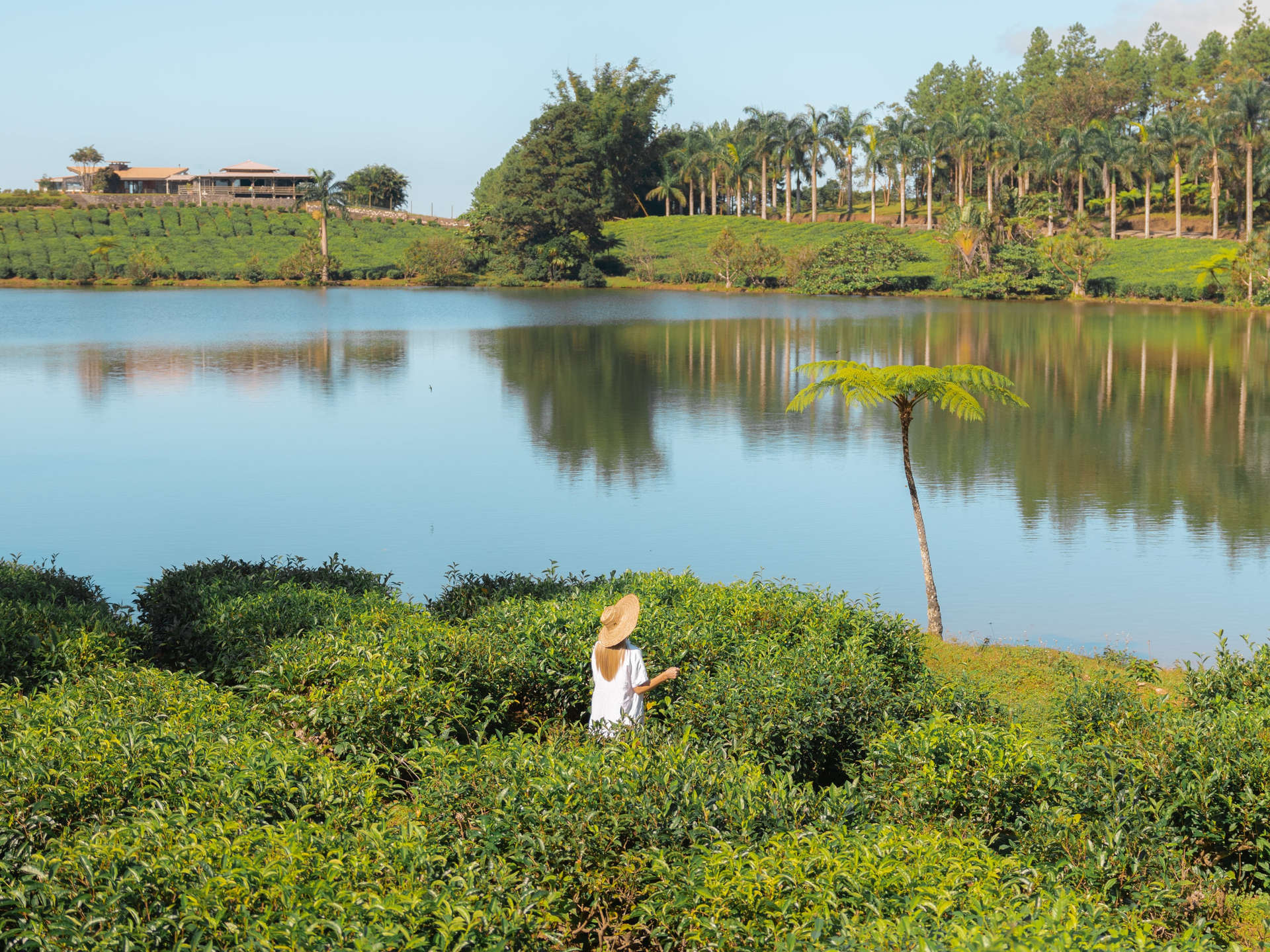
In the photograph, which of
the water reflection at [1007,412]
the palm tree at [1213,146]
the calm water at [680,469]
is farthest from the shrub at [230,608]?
the palm tree at [1213,146]

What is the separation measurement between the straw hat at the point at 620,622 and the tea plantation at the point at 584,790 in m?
0.64

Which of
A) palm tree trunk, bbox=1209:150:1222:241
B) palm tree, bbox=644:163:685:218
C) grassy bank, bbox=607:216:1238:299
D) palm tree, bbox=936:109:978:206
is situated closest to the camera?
grassy bank, bbox=607:216:1238:299

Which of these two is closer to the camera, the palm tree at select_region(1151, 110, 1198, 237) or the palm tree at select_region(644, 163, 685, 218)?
the palm tree at select_region(1151, 110, 1198, 237)

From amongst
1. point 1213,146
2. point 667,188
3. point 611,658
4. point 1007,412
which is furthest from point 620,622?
point 667,188

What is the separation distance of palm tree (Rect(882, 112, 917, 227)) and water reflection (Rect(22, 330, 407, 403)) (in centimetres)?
5691

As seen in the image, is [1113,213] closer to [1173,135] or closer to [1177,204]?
[1177,204]

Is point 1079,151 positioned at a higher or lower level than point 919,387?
higher

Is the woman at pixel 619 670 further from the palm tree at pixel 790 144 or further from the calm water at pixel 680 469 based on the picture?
the palm tree at pixel 790 144

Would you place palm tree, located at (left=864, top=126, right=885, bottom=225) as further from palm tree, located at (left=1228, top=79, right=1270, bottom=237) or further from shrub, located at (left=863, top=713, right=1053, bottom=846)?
shrub, located at (left=863, top=713, right=1053, bottom=846)

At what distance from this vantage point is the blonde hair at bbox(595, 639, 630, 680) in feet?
23.5

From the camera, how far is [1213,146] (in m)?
74.4

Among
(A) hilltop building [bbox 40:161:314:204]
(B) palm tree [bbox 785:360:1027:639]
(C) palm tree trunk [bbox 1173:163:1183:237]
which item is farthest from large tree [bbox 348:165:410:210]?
(B) palm tree [bbox 785:360:1027:639]

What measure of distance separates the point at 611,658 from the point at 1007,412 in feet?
71.5

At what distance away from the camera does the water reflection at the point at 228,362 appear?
34438 mm
